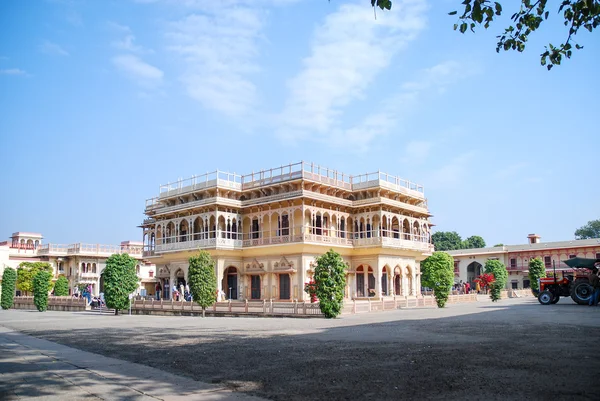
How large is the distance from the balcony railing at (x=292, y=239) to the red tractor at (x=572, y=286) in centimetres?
1329

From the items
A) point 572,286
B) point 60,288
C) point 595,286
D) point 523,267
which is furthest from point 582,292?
point 60,288

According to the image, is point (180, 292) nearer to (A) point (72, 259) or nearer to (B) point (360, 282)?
(B) point (360, 282)

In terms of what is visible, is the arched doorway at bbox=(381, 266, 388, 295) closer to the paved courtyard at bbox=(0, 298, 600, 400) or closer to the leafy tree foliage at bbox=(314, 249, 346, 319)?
the leafy tree foliage at bbox=(314, 249, 346, 319)

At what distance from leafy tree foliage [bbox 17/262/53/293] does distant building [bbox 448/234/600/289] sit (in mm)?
59488

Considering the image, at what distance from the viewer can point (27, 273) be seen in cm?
6419

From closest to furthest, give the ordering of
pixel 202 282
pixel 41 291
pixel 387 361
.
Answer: pixel 387 361
pixel 202 282
pixel 41 291

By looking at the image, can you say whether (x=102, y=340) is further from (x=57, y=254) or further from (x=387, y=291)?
(x=57, y=254)

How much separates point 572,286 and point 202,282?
74.2 ft

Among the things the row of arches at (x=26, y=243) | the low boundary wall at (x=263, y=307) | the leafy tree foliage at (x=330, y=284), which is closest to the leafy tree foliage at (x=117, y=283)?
the low boundary wall at (x=263, y=307)

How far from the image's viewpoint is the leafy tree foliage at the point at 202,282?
32781mm

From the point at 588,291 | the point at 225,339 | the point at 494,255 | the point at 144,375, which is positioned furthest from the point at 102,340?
the point at 494,255

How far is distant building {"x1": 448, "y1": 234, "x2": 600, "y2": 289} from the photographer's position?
67.6m

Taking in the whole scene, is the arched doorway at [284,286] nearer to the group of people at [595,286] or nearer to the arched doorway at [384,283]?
the arched doorway at [384,283]

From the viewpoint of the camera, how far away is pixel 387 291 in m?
45.1
